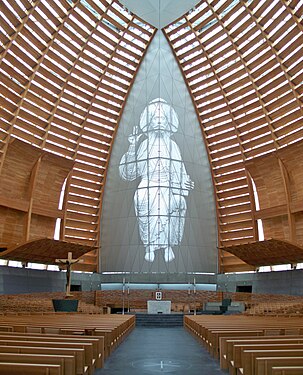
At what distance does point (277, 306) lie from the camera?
2458 cm

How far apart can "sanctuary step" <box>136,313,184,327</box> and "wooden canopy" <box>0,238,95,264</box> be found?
787 cm

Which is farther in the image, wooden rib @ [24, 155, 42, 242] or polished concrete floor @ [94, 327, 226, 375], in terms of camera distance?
wooden rib @ [24, 155, 42, 242]

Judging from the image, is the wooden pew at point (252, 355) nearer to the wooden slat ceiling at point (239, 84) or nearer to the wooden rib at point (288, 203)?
the wooden slat ceiling at point (239, 84)

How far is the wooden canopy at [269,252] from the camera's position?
27.6 meters

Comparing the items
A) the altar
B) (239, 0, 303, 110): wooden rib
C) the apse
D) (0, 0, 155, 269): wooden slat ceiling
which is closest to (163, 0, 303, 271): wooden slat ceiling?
(239, 0, 303, 110): wooden rib

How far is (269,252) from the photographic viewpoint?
97.1ft

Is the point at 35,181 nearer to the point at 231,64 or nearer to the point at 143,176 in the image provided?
the point at 143,176

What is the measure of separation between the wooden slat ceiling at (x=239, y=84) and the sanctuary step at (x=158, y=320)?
1082cm

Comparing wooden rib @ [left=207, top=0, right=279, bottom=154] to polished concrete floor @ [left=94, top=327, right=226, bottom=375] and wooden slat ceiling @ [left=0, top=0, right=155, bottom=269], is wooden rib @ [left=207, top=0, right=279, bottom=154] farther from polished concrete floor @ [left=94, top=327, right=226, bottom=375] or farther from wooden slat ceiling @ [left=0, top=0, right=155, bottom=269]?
polished concrete floor @ [left=94, top=327, right=226, bottom=375]

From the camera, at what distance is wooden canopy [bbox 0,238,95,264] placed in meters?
26.9

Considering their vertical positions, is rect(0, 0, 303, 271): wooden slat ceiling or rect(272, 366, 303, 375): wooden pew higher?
rect(0, 0, 303, 271): wooden slat ceiling

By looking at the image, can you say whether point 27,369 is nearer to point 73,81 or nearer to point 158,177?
point 73,81

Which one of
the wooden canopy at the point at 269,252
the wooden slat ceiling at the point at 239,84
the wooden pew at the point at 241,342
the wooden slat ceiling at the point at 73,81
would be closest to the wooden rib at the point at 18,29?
the wooden slat ceiling at the point at 73,81

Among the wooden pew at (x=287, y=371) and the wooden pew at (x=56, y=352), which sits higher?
the wooden pew at (x=56, y=352)
